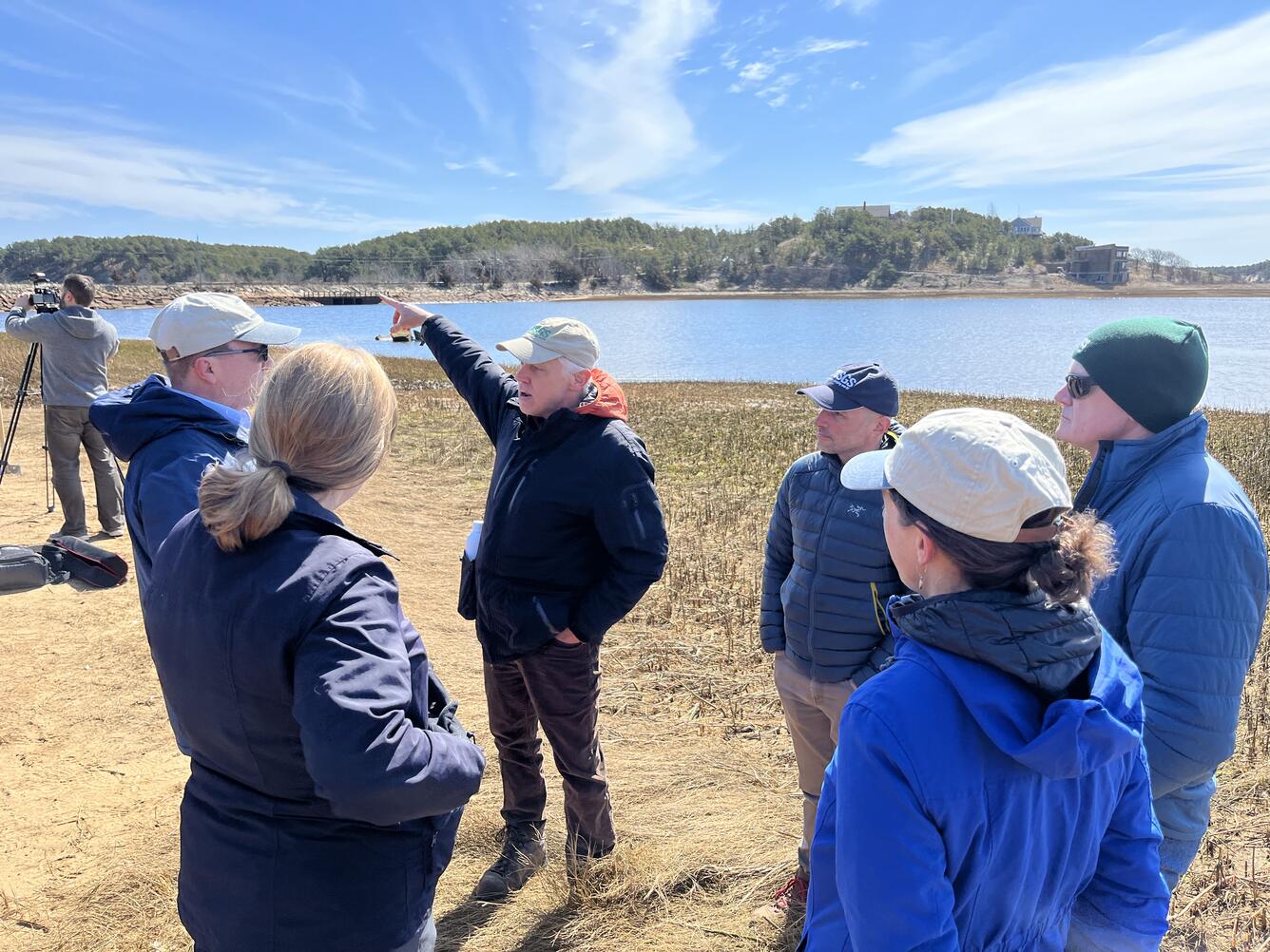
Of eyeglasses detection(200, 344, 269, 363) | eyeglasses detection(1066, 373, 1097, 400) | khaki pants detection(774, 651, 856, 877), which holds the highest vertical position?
eyeglasses detection(200, 344, 269, 363)

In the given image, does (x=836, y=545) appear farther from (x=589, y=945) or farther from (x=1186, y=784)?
(x=589, y=945)

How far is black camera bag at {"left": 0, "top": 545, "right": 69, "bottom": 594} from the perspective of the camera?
221 cm

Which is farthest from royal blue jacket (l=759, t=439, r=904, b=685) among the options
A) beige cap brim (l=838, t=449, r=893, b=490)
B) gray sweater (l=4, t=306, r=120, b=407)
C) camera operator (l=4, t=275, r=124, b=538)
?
gray sweater (l=4, t=306, r=120, b=407)

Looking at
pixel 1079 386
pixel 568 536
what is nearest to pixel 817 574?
pixel 568 536

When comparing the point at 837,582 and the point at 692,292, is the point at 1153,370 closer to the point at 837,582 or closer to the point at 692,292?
the point at 837,582

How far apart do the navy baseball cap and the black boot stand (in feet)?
7.21

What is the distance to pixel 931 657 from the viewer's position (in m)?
1.35

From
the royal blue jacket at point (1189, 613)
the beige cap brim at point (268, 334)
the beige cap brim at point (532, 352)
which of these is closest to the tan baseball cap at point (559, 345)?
the beige cap brim at point (532, 352)

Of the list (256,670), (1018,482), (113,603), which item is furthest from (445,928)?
(113,603)

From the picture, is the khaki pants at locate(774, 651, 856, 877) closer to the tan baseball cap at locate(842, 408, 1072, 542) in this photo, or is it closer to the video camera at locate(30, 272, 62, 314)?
the tan baseball cap at locate(842, 408, 1072, 542)

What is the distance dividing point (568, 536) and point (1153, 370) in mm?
1957

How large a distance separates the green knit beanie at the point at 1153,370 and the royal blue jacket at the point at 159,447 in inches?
99.9

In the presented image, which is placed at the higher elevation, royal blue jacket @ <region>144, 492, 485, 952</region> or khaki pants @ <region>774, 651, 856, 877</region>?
royal blue jacket @ <region>144, 492, 485, 952</region>

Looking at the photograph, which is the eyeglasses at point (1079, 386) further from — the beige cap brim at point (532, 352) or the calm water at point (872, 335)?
the calm water at point (872, 335)
